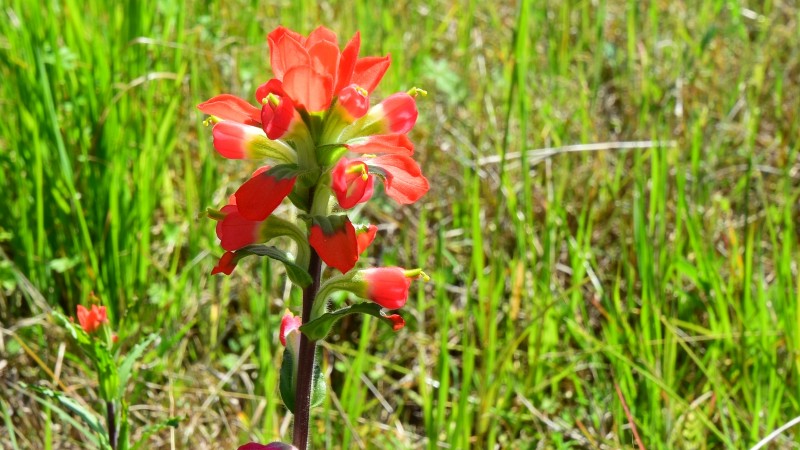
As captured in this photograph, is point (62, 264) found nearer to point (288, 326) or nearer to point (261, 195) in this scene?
point (288, 326)

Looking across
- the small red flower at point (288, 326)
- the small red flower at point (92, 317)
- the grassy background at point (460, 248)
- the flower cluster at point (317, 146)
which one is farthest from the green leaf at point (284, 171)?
the grassy background at point (460, 248)

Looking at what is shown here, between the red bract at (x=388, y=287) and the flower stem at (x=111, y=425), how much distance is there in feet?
2.15

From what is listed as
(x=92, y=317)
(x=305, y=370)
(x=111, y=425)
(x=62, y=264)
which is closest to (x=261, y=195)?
(x=305, y=370)

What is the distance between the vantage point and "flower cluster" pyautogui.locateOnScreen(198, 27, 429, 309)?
1.02m

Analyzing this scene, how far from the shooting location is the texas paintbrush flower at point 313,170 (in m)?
1.02

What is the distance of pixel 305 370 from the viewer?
45.0 inches

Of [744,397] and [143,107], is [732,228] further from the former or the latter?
[143,107]

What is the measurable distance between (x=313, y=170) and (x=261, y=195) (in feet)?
0.29

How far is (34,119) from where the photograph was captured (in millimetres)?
2391

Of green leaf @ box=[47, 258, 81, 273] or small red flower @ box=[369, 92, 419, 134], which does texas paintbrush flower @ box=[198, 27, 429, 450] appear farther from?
green leaf @ box=[47, 258, 81, 273]

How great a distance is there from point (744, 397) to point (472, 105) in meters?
1.52

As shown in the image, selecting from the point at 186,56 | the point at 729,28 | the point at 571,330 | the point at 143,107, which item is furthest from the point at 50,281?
the point at 729,28

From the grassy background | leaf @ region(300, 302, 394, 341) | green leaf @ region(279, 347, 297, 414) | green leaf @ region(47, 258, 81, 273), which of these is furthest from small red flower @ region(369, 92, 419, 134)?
green leaf @ region(47, 258, 81, 273)

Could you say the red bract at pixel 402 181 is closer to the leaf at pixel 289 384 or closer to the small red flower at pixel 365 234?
the small red flower at pixel 365 234
